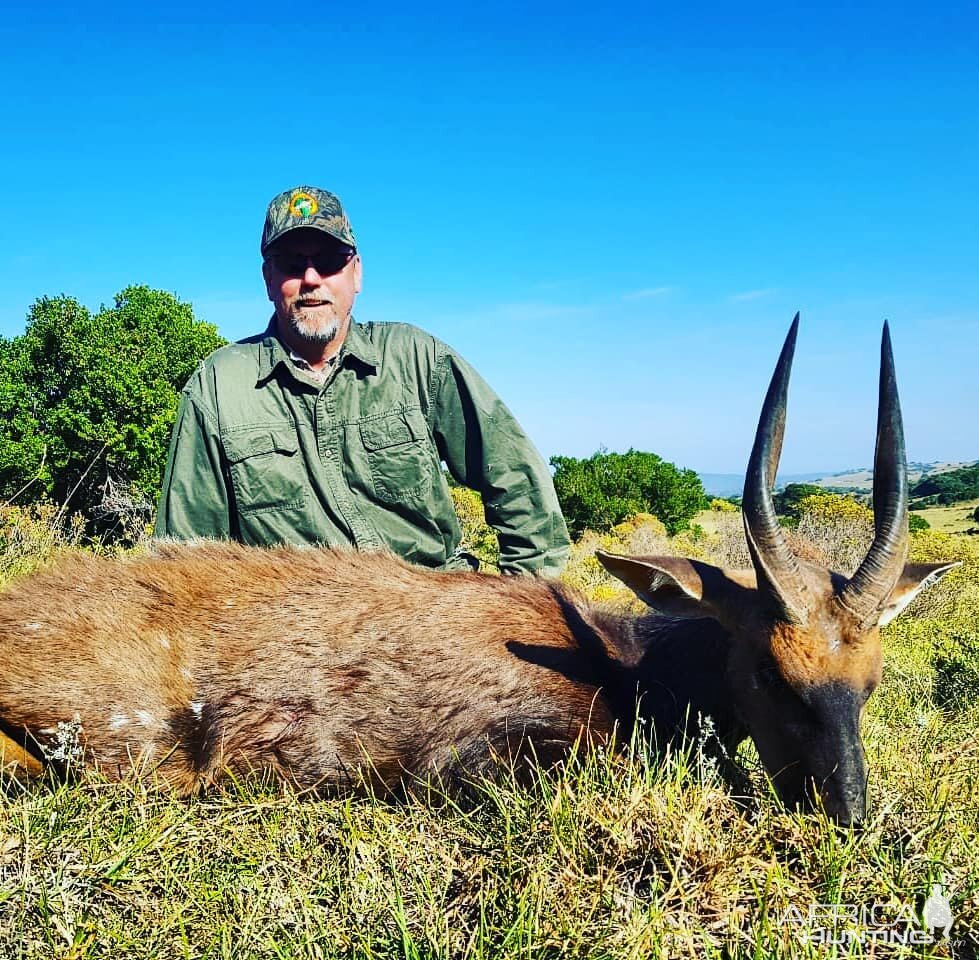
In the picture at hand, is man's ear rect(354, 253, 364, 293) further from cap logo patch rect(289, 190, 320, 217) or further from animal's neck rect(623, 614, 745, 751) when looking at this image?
animal's neck rect(623, 614, 745, 751)

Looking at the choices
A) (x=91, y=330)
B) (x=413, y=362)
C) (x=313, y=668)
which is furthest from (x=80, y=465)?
(x=313, y=668)

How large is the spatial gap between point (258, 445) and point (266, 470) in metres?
0.16

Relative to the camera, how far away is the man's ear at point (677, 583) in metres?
3.07

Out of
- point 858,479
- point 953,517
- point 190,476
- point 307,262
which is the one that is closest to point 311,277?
point 307,262

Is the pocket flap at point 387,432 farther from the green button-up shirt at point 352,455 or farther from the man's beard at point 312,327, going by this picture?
the man's beard at point 312,327

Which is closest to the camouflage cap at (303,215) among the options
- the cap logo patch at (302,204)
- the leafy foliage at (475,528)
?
the cap logo patch at (302,204)

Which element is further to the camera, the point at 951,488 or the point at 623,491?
the point at 951,488

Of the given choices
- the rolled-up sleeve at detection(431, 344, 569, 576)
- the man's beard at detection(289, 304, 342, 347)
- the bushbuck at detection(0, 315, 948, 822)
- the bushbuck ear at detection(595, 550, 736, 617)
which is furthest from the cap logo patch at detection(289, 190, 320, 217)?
the bushbuck ear at detection(595, 550, 736, 617)

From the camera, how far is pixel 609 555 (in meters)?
3.04

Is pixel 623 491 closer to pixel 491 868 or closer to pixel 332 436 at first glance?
pixel 332 436

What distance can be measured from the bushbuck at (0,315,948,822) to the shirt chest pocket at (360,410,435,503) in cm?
135

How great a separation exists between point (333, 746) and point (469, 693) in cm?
58

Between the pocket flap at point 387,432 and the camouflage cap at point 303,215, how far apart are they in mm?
1149

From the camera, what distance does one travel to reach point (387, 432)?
493cm
